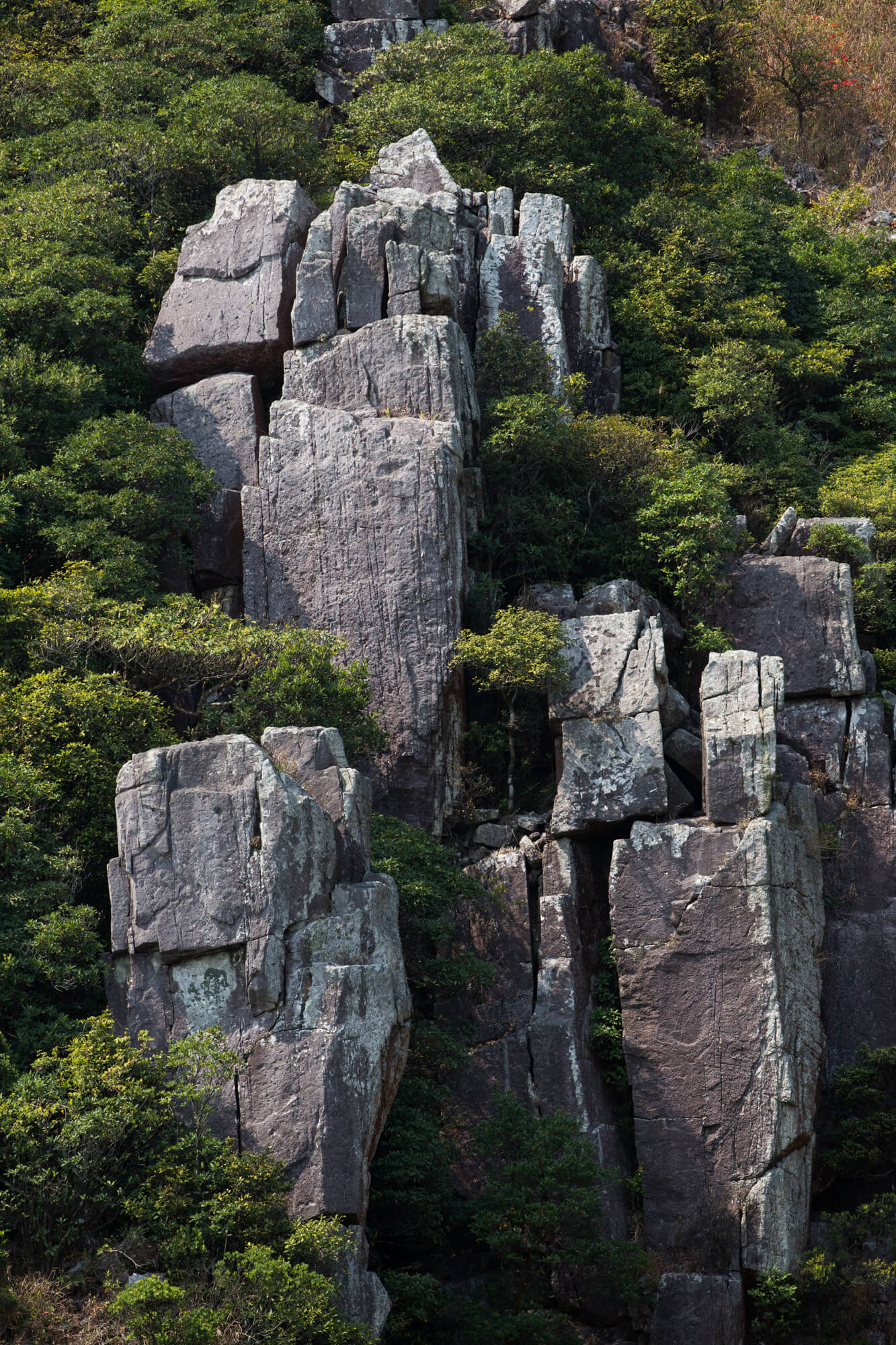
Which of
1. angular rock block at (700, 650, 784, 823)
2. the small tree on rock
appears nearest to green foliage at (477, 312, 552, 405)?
the small tree on rock

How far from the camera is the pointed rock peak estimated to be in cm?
3738

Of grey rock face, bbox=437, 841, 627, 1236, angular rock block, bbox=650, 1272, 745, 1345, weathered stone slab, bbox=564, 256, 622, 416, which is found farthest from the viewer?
weathered stone slab, bbox=564, 256, 622, 416

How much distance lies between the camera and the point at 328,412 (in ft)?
99.8

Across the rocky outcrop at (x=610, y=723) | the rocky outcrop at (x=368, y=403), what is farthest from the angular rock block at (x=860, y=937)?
the rocky outcrop at (x=368, y=403)

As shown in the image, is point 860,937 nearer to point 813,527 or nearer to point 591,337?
point 813,527

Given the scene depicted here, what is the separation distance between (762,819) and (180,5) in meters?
33.2

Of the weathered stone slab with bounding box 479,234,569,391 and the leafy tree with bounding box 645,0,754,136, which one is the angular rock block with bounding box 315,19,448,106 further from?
the weathered stone slab with bounding box 479,234,569,391

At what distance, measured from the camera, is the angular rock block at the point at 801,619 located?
1199 inches

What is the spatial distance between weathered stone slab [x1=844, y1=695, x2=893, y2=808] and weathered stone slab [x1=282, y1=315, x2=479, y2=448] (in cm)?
986

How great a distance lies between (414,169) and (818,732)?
17.8 metres

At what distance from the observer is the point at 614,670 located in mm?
28312

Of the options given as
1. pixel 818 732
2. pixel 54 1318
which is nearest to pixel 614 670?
pixel 818 732

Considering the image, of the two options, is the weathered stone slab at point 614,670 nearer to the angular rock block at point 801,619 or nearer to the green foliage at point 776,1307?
the angular rock block at point 801,619

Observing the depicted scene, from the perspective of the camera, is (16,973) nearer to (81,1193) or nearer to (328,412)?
(81,1193)
